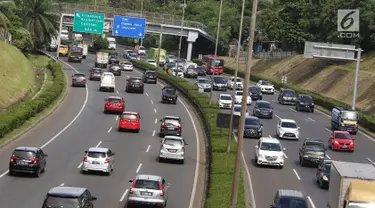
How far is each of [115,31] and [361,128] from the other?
50942 mm

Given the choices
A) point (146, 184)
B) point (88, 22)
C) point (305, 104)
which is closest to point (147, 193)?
point (146, 184)

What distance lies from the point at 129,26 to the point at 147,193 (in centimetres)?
7972

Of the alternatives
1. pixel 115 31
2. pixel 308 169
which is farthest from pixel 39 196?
pixel 115 31

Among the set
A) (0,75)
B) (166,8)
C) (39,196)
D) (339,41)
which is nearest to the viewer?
(39,196)

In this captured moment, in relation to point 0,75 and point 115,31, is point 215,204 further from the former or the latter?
point 115,31

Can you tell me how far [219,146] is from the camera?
44.3 meters

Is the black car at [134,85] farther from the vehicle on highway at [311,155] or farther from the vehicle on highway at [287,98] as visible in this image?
the vehicle on highway at [311,155]

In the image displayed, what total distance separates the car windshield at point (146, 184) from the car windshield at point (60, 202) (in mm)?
5437

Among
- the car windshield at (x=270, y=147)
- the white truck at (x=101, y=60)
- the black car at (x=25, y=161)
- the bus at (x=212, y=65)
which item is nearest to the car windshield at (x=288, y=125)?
the car windshield at (x=270, y=147)

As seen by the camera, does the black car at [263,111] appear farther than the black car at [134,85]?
No

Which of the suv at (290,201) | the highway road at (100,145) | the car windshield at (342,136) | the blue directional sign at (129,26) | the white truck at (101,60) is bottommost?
the highway road at (100,145)

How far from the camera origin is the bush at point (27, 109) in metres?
48.2

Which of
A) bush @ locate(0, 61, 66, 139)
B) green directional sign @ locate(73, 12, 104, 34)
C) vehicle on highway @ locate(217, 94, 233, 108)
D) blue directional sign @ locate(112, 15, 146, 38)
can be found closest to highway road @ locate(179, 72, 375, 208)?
vehicle on highway @ locate(217, 94, 233, 108)

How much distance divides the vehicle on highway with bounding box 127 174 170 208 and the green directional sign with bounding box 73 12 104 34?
76571mm
